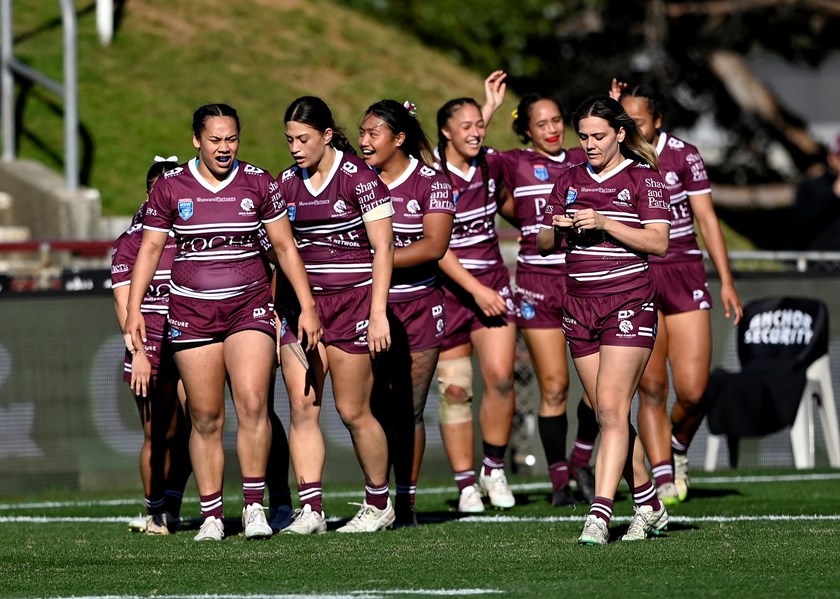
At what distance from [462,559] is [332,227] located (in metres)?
1.88

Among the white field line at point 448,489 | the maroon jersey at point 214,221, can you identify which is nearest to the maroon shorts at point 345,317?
the maroon jersey at point 214,221

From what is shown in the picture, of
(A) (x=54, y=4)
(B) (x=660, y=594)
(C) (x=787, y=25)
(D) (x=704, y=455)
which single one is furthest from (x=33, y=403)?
(C) (x=787, y=25)

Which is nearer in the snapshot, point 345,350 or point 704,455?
point 345,350

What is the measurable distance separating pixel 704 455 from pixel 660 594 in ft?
23.2

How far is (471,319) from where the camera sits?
9758 millimetres

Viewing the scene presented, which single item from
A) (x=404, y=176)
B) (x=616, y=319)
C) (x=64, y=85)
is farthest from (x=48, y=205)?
(x=616, y=319)

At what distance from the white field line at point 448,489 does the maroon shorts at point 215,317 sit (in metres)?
3.10

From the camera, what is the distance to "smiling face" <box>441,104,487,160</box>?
9.65 m

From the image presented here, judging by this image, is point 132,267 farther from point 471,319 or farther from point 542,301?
point 542,301

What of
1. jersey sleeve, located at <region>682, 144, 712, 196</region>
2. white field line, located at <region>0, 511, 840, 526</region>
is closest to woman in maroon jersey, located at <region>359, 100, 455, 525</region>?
white field line, located at <region>0, 511, 840, 526</region>

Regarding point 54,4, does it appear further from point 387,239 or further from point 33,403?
point 387,239

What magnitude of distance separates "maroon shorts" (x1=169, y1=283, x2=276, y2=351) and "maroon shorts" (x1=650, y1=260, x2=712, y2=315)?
2686 mm

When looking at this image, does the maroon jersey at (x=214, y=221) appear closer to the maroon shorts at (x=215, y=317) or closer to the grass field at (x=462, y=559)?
the maroon shorts at (x=215, y=317)

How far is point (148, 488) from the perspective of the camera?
880 cm
